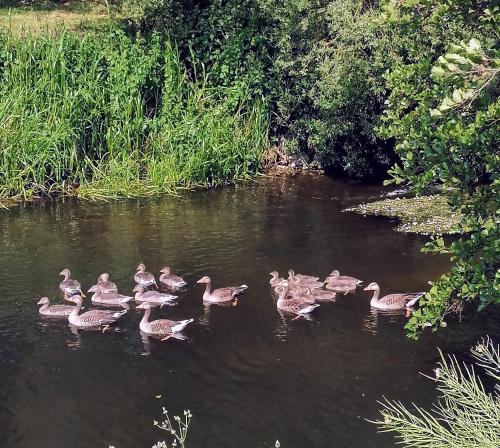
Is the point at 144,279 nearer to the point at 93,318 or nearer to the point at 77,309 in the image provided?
the point at 77,309

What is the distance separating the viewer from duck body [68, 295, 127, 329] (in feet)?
49.0

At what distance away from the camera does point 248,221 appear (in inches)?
810

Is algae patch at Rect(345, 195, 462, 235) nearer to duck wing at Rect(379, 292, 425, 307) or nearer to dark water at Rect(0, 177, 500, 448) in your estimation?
dark water at Rect(0, 177, 500, 448)

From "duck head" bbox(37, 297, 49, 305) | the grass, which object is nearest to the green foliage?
"duck head" bbox(37, 297, 49, 305)

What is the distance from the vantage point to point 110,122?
75.6ft

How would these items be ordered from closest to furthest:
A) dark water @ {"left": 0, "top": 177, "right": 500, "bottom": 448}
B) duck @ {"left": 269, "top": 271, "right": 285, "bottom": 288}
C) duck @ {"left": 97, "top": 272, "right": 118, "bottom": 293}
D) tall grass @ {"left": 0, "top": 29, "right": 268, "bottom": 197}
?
dark water @ {"left": 0, "top": 177, "right": 500, "bottom": 448} < duck @ {"left": 97, "top": 272, "right": 118, "bottom": 293} < duck @ {"left": 269, "top": 271, "right": 285, "bottom": 288} < tall grass @ {"left": 0, "top": 29, "right": 268, "bottom": 197}

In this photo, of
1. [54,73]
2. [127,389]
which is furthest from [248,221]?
[127,389]

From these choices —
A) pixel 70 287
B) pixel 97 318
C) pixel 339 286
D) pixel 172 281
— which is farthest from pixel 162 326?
pixel 339 286

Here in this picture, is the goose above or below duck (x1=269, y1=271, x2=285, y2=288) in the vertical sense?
above

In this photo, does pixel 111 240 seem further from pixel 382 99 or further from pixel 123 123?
pixel 382 99

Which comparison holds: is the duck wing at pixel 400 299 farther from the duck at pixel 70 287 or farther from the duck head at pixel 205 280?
the duck at pixel 70 287

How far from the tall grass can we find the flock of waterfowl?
5.86 m

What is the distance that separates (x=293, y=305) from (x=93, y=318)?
323 cm

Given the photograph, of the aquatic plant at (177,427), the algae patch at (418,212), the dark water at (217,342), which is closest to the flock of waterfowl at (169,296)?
the dark water at (217,342)
